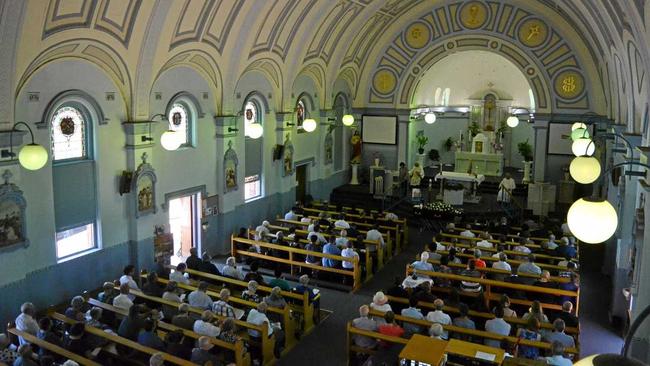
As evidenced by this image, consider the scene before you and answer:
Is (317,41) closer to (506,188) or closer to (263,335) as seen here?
(506,188)

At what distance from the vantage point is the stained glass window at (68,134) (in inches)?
481

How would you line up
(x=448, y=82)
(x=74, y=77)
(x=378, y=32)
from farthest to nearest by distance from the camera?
(x=448, y=82), (x=378, y=32), (x=74, y=77)

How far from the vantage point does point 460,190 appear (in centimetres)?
2161

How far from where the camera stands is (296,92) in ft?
68.5

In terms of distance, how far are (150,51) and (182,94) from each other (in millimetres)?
2033

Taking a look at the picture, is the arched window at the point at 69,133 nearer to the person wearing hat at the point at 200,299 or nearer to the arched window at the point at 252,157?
the person wearing hat at the point at 200,299

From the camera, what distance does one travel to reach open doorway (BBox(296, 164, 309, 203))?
2228 cm

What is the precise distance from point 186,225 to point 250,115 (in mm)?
4364

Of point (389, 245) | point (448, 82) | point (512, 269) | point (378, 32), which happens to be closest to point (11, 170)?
point (389, 245)

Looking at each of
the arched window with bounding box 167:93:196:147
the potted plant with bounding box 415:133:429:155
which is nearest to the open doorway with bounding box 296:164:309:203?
the arched window with bounding box 167:93:196:147

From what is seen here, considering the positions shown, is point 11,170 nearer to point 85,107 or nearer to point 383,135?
point 85,107

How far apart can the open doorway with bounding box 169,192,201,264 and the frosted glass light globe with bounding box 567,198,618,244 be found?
41.0 feet

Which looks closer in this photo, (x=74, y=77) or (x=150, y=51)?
(x=74, y=77)

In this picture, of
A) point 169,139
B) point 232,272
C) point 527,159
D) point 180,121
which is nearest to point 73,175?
point 169,139
